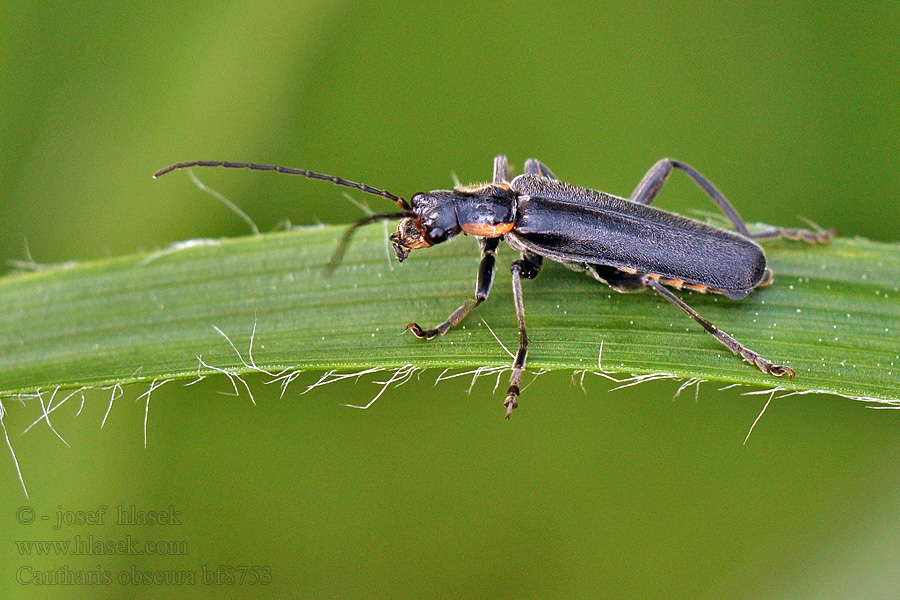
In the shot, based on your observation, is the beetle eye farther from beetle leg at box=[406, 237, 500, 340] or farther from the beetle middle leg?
the beetle middle leg

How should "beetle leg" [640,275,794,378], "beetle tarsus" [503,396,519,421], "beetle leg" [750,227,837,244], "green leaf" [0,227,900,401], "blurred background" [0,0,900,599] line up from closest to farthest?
"beetle leg" [640,275,794,378], "green leaf" [0,227,900,401], "blurred background" [0,0,900,599], "beetle tarsus" [503,396,519,421], "beetle leg" [750,227,837,244]

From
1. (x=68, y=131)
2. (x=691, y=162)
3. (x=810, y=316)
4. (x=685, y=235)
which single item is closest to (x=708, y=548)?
(x=810, y=316)

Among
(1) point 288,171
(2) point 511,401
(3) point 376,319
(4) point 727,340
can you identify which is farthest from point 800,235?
(1) point 288,171

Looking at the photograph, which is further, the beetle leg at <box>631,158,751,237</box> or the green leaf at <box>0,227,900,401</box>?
the beetle leg at <box>631,158,751,237</box>

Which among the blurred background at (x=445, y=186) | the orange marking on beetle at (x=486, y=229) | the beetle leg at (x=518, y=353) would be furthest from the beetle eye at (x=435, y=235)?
the blurred background at (x=445, y=186)

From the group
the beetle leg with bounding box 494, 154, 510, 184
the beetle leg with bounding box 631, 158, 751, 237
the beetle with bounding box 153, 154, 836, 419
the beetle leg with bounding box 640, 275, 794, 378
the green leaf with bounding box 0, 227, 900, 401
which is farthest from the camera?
the beetle leg with bounding box 494, 154, 510, 184

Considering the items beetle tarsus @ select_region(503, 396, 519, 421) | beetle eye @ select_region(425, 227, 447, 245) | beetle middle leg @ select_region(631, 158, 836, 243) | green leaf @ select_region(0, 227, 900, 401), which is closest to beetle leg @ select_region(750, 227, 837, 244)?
beetle middle leg @ select_region(631, 158, 836, 243)

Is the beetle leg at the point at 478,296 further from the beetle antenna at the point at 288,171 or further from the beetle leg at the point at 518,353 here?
the beetle antenna at the point at 288,171
